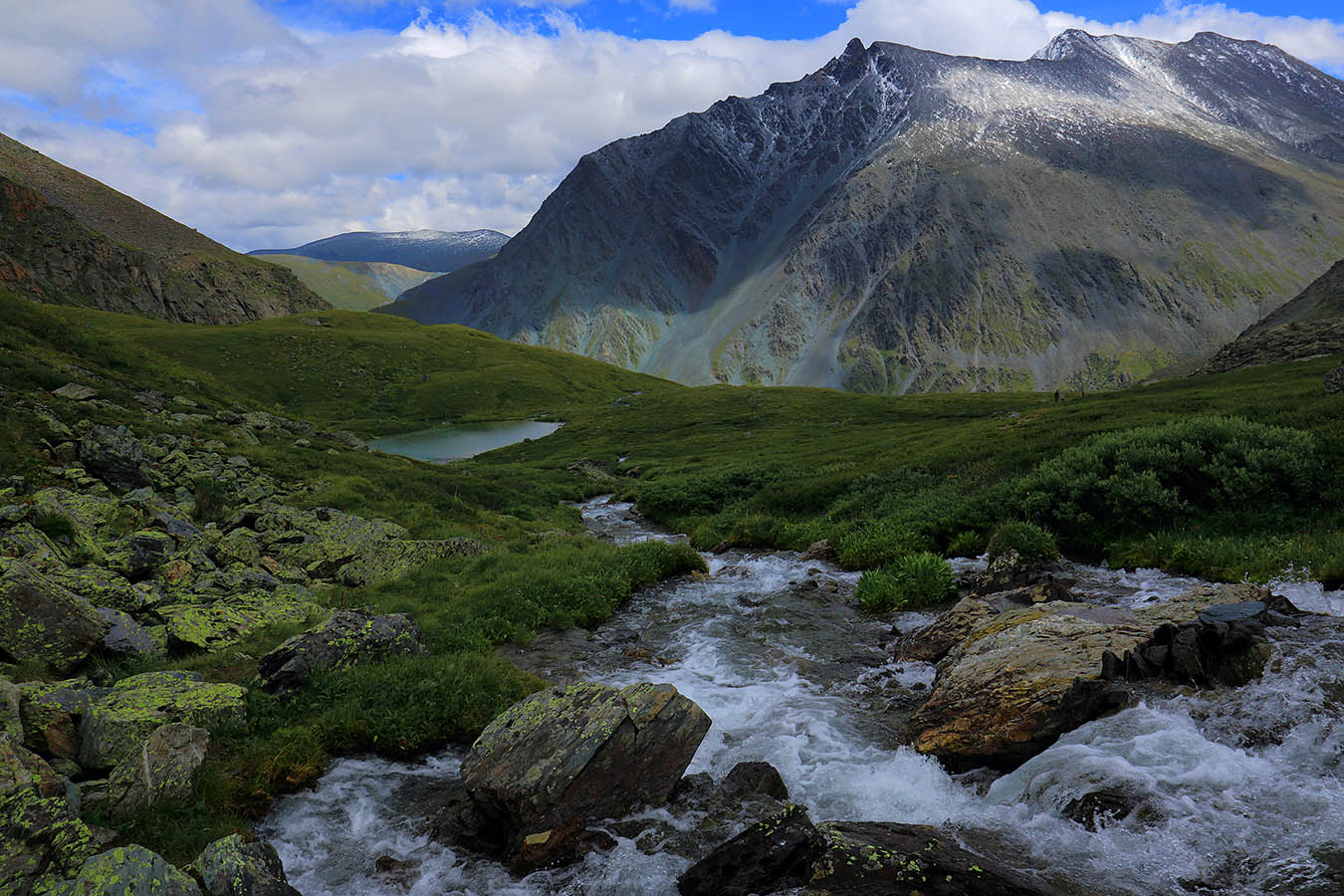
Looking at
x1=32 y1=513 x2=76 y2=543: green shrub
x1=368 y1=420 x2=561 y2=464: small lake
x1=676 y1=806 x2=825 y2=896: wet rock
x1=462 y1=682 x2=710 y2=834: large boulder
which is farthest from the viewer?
x1=368 y1=420 x2=561 y2=464: small lake

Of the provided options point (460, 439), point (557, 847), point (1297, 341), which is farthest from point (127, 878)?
point (1297, 341)

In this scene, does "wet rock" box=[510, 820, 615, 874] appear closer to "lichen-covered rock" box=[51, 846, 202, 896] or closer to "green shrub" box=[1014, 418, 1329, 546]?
"lichen-covered rock" box=[51, 846, 202, 896]

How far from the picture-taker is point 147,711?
9.59m

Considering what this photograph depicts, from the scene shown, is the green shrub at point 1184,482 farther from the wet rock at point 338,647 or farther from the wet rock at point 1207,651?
the wet rock at point 338,647

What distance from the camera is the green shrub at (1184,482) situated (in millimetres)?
18359

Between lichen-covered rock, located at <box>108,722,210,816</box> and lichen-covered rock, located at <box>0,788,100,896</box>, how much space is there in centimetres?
101

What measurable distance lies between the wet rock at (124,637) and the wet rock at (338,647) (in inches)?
79.0

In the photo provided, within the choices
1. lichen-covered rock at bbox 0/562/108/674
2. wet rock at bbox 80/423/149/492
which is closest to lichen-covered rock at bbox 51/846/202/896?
lichen-covered rock at bbox 0/562/108/674

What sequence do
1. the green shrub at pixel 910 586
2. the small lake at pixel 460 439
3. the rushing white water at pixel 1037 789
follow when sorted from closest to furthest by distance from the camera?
the rushing white water at pixel 1037 789 < the green shrub at pixel 910 586 < the small lake at pixel 460 439

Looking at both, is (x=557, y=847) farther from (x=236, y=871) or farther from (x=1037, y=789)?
(x=1037, y=789)

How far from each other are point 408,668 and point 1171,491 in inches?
835

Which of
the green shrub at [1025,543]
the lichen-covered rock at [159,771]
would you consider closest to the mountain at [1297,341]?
the green shrub at [1025,543]

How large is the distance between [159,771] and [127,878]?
291 cm

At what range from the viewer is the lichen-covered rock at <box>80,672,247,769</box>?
8.87 meters
